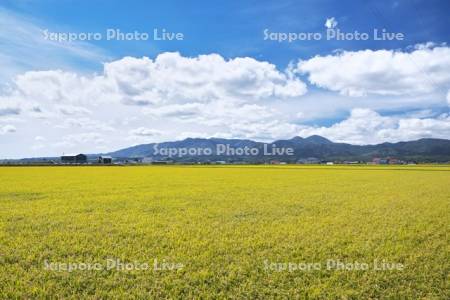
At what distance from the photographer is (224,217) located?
41.1 feet

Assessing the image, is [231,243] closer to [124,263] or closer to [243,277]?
[243,277]

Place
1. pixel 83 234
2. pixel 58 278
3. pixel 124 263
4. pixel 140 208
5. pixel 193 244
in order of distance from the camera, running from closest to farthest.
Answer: pixel 58 278 < pixel 124 263 < pixel 193 244 < pixel 83 234 < pixel 140 208

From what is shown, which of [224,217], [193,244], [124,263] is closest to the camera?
[124,263]

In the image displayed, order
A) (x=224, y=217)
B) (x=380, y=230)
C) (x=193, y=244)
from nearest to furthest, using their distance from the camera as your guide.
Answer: (x=193, y=244) < (x=380, y=230) < (x=224, y=217)

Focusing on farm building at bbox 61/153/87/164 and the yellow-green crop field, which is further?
farm building at bbox 61/153/87/164

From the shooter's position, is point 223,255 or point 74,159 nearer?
point 223,255

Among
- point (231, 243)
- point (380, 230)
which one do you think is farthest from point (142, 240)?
point (380, 230)

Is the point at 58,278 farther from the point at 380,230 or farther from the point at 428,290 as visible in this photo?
the point at 380,230

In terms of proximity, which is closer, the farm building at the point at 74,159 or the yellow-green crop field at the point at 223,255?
the yellow-green crop field at the point at 223,255

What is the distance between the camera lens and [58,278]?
609 centimetres

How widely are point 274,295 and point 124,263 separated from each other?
3335 millimetres

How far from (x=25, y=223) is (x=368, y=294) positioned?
10930 mm

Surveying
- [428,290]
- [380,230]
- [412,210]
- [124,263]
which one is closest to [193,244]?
[124,263]

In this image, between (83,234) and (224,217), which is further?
(224,217)
